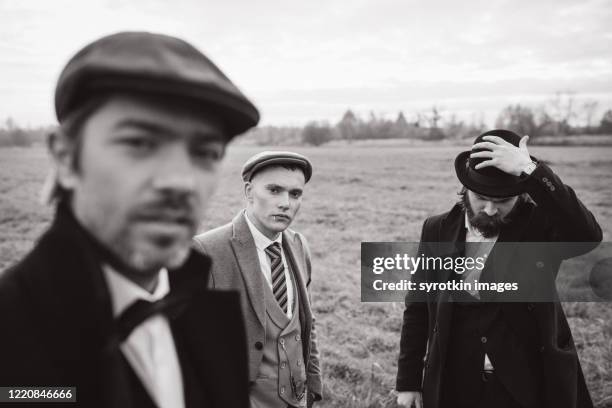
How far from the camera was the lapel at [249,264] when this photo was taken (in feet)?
9.12

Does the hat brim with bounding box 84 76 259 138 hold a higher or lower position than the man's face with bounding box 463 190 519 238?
higher

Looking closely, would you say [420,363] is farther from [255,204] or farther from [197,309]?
[197,309]

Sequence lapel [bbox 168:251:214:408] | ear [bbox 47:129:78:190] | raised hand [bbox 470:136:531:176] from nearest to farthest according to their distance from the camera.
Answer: ear [bbox 47:129:78:190]
lapel [bbox 168:251:214:408]
raised hand [bbox 470:136:531:176]

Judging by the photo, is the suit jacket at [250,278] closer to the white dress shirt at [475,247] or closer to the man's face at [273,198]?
the man's face at [273,198]

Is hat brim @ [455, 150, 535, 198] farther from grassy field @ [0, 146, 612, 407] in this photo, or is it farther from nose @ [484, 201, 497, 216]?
grassy field @ [0, 146, 612, 407]

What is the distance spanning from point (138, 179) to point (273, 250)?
2157 mm

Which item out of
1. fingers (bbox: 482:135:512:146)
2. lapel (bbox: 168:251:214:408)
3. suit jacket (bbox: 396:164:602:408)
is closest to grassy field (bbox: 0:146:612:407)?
suit jacket (bbox: 396:164:602:408)

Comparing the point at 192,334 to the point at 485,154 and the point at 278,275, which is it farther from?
the point at 485,154

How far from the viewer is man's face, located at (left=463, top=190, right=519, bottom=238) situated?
2.98m

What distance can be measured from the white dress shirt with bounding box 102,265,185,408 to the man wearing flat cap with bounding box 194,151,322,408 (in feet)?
4.87

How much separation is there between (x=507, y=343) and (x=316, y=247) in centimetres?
770

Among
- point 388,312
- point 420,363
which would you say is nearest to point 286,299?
point 420,363

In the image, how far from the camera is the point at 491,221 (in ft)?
9.86

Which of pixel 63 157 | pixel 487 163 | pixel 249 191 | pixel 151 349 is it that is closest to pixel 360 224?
pixel 249 191
